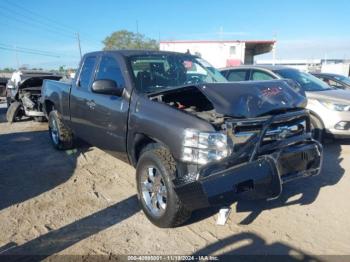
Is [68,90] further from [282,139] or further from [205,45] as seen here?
[205,45]

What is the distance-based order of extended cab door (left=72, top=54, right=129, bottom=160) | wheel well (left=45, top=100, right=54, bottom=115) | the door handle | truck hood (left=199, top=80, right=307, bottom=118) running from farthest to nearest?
1. wheel well (left=45, top=100, right=54, bottom=115)
2. the door handle
3. extended cab door (left=72, top=54, right=129, bottom=160)
4. truck hood (left=199, top=80, right=307, bottom=118)

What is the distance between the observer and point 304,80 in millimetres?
7824

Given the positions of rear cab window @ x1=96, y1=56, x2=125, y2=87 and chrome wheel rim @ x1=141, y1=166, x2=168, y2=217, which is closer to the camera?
chrome wheel rim @ x1=141, y1=166, x2=168, y2=217

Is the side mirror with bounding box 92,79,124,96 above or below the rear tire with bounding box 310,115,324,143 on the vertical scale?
above

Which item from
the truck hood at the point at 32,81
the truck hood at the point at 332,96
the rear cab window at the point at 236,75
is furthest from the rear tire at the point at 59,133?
the truck hood at the point at 332,96

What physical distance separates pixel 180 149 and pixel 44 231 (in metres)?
1.74

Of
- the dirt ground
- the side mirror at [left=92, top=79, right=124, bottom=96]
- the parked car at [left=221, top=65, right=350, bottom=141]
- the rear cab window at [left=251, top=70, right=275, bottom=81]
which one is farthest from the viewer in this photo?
the rear cab window at [left=251, top=70, right=275, bottom=81]

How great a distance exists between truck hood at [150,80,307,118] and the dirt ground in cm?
124

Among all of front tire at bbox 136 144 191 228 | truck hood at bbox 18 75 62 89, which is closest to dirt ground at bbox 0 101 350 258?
front tire at bbox 136 144 191 228

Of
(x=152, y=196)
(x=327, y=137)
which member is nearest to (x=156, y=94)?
(x=152, y=196)

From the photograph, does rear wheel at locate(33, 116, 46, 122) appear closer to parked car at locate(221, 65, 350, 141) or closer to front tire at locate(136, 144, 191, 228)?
parked car at locate(221, 65, 350, 141)

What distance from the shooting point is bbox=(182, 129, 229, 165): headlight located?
127 inches

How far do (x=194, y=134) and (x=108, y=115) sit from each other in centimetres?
171

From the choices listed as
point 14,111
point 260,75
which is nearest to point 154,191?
point 260,75
